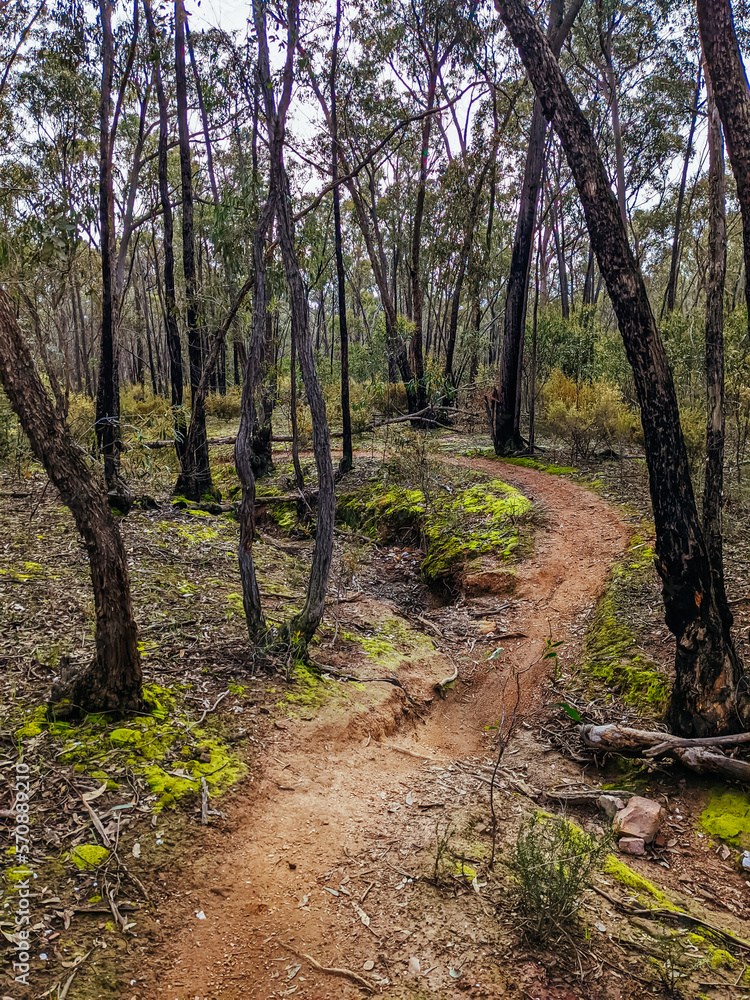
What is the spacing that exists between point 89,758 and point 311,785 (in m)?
1.37

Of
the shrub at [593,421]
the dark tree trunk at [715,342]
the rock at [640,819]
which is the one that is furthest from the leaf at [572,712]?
the shrub at [593,421]

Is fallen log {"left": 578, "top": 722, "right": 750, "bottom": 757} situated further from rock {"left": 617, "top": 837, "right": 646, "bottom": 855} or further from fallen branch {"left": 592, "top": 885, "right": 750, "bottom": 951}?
fallen branch {"left": 592, "top": 885, "right": 750, "bottom": 951}

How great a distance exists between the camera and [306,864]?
128 inches

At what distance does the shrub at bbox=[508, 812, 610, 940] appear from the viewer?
2744mm

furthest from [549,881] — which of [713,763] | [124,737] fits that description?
[124,737]

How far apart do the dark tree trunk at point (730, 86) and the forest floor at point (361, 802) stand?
3551mm

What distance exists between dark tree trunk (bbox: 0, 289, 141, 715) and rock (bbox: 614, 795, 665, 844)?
3.22m

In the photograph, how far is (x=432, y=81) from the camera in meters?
17.2

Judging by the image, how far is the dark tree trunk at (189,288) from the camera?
952 cm

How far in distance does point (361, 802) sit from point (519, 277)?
454 inches

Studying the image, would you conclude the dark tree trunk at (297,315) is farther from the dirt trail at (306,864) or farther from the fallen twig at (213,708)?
the dirt trail at (306,864)

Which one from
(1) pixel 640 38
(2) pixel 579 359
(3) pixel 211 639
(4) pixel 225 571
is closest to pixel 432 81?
(1) pixel 640 38

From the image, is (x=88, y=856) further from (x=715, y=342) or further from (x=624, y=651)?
(x=715, y=342)

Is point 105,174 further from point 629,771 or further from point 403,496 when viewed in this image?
point 629,771
